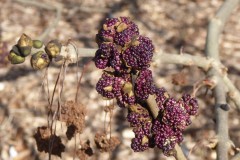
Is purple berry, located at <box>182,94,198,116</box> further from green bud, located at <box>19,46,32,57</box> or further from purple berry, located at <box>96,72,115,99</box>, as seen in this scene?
green bud, located at <box>19,46,32,57</box>

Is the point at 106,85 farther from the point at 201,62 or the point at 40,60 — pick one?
the point at 201,62

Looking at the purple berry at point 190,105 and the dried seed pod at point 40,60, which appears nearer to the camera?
the dried seed pod at point 40,60

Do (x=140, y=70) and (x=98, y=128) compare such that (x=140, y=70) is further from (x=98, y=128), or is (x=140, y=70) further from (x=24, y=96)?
(x=24, y=96)

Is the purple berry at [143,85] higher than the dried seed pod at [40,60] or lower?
lower

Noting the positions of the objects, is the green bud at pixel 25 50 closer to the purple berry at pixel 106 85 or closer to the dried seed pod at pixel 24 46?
the dried seed pod at pixel 24 46

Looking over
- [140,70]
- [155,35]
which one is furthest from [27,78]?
[140,70]

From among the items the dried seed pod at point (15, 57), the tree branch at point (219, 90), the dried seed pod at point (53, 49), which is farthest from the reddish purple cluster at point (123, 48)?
the tree branch at point (219, 90)
